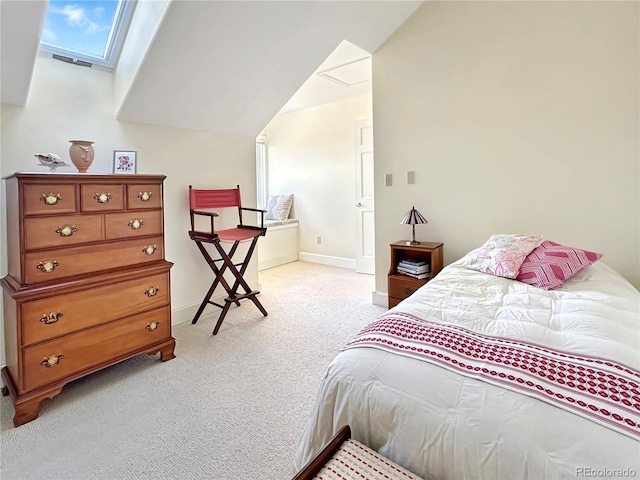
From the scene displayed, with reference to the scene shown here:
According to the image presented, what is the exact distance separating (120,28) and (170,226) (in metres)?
1.43

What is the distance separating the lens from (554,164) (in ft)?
7.93

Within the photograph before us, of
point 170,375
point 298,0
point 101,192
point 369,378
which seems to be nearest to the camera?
point 369,378

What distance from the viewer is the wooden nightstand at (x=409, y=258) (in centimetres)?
275

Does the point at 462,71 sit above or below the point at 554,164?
above

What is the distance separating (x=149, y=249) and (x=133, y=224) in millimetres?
192

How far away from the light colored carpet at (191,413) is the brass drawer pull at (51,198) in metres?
1.09

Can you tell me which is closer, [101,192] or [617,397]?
[617,397]

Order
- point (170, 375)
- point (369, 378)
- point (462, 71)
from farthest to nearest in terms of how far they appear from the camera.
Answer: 1. point (462, 71)
2. point (170, 375)
3. point (369, 378)

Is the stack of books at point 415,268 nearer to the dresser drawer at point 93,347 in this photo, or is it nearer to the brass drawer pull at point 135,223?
the dresser drawer at point 93,347

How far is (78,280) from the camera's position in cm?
184

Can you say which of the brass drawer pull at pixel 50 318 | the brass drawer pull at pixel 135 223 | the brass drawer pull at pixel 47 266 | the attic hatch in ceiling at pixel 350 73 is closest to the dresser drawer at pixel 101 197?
the brass drawer pull at pixel 135 223

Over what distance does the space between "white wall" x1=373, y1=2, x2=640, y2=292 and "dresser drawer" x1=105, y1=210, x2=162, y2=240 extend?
1980 millimetres

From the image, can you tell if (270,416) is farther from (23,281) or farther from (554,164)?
(554,164)

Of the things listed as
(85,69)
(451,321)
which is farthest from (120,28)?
(451,321)
